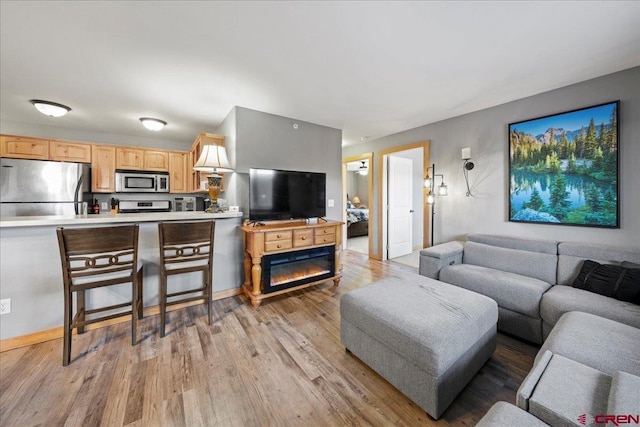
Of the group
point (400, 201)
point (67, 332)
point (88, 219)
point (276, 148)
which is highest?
point (276, 148)

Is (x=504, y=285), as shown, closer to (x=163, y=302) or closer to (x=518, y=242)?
(x=518, y=242)

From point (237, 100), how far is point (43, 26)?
62.2 inches

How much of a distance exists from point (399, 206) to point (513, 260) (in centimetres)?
257

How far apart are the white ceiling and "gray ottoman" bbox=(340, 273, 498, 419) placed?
1984 mm

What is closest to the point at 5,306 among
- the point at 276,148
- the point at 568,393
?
the point at 276,148

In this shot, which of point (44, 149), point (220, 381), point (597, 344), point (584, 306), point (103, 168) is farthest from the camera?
point (103, 168)

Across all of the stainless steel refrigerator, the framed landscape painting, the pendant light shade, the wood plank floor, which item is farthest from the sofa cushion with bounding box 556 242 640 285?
the stainless steel refrigerator

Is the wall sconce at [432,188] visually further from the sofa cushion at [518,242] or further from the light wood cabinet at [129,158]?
the light wood cabinet at [129,158]

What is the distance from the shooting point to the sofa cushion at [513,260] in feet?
7.67

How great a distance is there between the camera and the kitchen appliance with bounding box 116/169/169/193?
4.21 m

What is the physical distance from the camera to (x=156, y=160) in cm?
454

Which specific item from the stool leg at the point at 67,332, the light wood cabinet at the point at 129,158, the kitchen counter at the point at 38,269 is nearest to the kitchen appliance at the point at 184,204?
the light wood cabinet at the point at 129,158

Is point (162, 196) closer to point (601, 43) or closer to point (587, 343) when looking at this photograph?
point (587, 343)

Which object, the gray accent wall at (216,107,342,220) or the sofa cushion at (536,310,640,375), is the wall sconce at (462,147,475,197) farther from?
the sofa cushion at (536,310,640,375)
